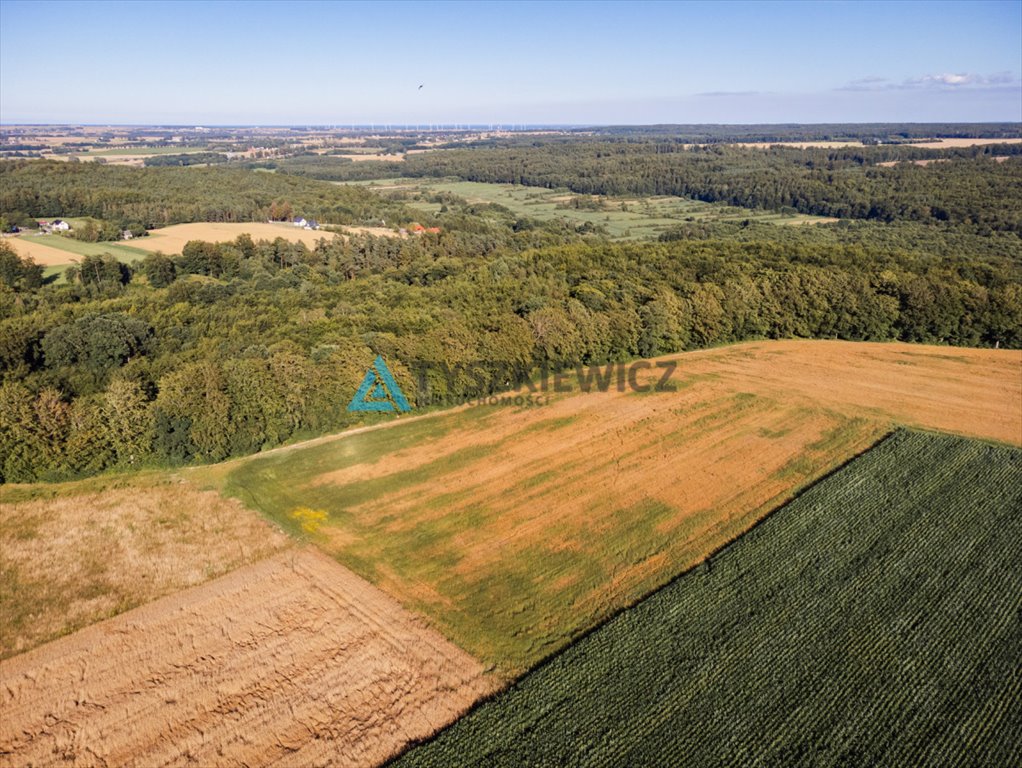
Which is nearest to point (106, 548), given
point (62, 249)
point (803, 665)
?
point (803, 665)

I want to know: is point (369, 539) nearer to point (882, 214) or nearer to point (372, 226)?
point (372, 226)

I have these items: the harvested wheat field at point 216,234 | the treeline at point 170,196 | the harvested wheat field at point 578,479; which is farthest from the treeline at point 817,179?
the harvested wheat field at point 216,234

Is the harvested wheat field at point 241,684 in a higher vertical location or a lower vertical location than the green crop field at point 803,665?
lower


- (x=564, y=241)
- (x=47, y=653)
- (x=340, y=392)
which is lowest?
(x=47, y=653)

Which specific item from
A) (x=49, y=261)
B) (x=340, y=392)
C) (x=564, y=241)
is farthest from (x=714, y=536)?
(x=49, y=261)

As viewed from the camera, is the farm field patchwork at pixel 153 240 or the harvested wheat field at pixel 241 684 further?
the farm field patchwork at pixel 153 240

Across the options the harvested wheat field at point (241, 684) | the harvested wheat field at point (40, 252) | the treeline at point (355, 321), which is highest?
the harvested wheat field at point (40, 252)

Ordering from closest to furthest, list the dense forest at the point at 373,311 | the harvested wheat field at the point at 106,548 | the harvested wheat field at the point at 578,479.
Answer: the harvested wheat field at the point at 106,548 → the harvested wheat field at the point at 578,479 → the dense forest at the point at 373,311

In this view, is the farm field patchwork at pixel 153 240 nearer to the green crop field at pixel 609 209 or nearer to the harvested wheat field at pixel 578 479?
the green crop field at pixel 609 209
